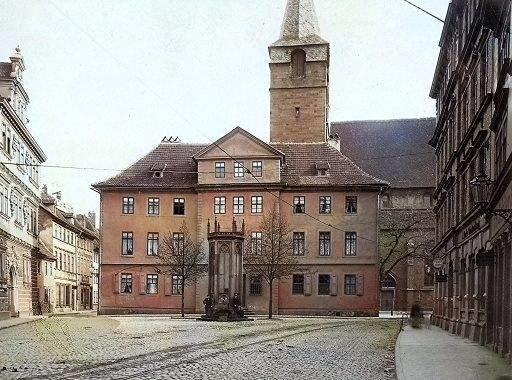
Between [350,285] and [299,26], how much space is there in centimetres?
2376

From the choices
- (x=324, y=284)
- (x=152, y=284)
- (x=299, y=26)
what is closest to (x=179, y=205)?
(x=152, y=284)

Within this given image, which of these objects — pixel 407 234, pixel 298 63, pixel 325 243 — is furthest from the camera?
pixel 407 234

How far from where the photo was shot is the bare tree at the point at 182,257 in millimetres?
48562

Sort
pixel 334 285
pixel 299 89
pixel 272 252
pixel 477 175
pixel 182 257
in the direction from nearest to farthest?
pixel 477 175
pixel 272 252
pixel 182 257
pixel 334 285
pixel 299 89

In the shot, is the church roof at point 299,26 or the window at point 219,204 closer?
the window at point 219,204

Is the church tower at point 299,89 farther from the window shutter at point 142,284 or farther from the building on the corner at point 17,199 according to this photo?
the building on the corner at point 17,199

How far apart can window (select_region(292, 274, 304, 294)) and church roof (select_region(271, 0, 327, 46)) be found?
20.7m

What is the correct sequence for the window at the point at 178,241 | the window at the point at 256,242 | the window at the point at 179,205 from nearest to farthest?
the window at the point at 178,241 → the window at the point at 256,242 → the window at the point at 179,205

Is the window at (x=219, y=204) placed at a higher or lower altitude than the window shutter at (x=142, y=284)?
higher

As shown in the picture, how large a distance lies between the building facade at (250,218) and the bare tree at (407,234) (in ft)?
42.2

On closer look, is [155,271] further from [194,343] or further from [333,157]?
[194,343]

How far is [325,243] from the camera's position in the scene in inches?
2036

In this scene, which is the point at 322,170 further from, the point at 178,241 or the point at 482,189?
the point at 482,189

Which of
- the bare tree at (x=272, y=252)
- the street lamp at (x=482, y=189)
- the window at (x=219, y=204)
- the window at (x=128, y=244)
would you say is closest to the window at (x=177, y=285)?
the window at (x=128, y=244)
